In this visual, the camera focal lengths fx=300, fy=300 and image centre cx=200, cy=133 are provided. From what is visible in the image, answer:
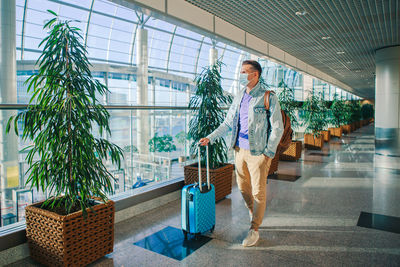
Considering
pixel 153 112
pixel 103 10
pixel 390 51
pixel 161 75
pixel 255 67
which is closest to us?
pixel 255 67

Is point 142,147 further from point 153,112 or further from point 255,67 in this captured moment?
point 255,67

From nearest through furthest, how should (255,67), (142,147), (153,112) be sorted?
(255,67)
(142,147)
(153,112)

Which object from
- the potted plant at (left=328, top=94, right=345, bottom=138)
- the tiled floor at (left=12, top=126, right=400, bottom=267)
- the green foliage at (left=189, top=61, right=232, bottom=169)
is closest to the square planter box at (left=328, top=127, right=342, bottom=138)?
the potted plant at (left=328, top=94, right=345, bottom=138)

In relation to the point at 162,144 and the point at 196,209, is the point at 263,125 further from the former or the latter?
the point at 162,144

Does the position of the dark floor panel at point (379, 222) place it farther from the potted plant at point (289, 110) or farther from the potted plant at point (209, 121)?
the potted plant at point (289, 110)

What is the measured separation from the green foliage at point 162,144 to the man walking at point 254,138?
1.50 m

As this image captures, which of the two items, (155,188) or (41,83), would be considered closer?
(41,83)

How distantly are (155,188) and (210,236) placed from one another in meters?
1.25

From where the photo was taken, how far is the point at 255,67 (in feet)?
10.0

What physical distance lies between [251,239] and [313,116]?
27.7 ft

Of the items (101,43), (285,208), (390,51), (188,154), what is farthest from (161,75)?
(285,208)

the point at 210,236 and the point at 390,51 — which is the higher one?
the point at 390,51

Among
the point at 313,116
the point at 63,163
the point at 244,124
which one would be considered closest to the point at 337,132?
the point at 313,116

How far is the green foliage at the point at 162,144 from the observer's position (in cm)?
443
